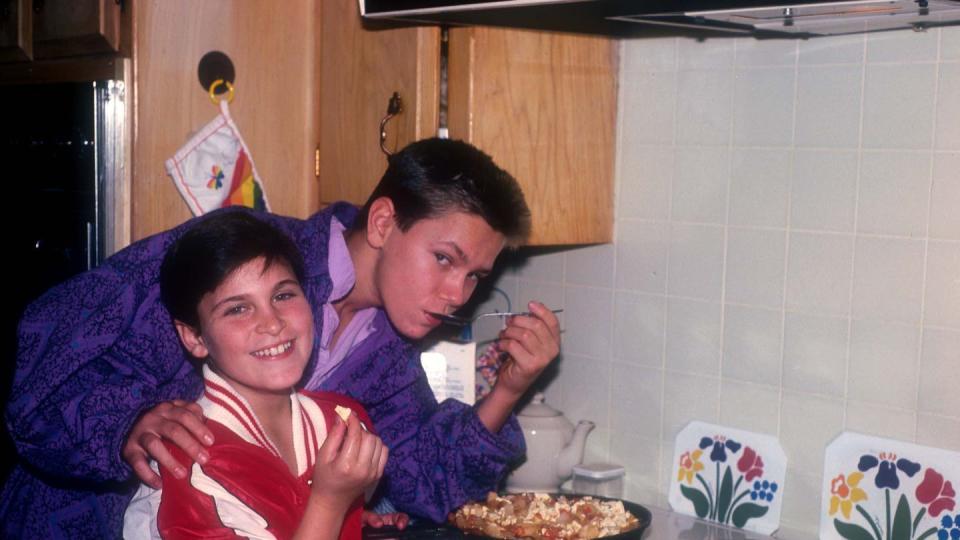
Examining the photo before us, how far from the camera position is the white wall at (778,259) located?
5.94 feet

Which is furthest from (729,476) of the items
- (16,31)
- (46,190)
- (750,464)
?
(16,31)

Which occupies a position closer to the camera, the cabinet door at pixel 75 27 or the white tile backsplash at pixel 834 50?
the white tile backsplash at pixel 834 50

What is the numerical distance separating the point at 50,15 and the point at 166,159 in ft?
1.46

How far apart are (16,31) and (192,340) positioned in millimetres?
1114

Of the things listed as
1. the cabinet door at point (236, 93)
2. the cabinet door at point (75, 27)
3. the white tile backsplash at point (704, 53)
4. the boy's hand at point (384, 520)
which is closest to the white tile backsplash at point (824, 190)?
the white tile backsplash at point (704, 53)

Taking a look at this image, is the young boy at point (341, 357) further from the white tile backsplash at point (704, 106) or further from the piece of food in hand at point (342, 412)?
the white tile backsplash at point (704, 106)

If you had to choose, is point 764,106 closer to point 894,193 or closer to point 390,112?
point 894,193

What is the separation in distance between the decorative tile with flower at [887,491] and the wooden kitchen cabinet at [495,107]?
626 mm

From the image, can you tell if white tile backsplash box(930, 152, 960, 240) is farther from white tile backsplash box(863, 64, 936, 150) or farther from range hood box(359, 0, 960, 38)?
range hood box(359, 0, 960, 38)

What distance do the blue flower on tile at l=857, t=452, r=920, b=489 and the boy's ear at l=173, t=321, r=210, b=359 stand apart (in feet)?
3.49

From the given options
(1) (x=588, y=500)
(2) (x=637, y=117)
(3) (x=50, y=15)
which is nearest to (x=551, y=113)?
(2) (x=637, y=117)

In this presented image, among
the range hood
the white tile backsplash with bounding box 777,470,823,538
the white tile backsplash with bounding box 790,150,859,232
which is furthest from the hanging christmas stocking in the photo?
the white tile backsplash with bounding box 777,470,823,538

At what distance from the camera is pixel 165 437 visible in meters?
1.51

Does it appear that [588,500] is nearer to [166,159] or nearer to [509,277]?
[509,277]
